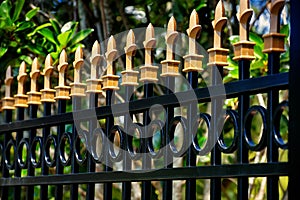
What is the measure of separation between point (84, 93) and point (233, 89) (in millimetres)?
1072

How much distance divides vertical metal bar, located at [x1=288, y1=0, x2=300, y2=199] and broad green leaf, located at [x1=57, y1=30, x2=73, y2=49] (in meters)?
1.92

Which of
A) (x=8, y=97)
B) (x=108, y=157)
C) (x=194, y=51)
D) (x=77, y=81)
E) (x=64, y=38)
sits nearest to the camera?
(x=194, y=51)

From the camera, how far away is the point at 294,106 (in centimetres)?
208

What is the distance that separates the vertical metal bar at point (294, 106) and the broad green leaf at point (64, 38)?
6.29 ft

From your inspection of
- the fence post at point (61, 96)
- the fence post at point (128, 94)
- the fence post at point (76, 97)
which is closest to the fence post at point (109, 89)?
the fence post at point (128, 94)

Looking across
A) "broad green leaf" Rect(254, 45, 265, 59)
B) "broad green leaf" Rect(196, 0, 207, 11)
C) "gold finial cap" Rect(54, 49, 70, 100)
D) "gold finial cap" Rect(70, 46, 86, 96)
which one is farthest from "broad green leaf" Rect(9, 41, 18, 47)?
"broad green leaf" Rect(254, 45, 265, 59)

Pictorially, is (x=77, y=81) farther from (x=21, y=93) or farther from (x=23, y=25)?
(x=23, y=25)

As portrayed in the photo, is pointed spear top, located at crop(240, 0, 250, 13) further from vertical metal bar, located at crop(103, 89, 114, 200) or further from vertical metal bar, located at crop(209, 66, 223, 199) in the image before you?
vertical metal bar, located at crop(103, 89, 114, 200)

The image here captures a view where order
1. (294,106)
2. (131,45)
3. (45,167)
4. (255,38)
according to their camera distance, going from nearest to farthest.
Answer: (294,106), (131,45), (45,167), (255,38)

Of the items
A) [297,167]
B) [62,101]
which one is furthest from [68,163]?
[297,167]

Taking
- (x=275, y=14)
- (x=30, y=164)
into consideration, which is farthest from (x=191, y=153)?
(x=30, y=164)

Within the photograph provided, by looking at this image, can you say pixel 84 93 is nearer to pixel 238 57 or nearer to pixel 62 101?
pixel 62 101

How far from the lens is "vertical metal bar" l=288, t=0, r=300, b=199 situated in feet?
6.71

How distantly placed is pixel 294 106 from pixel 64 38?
6.66ft
